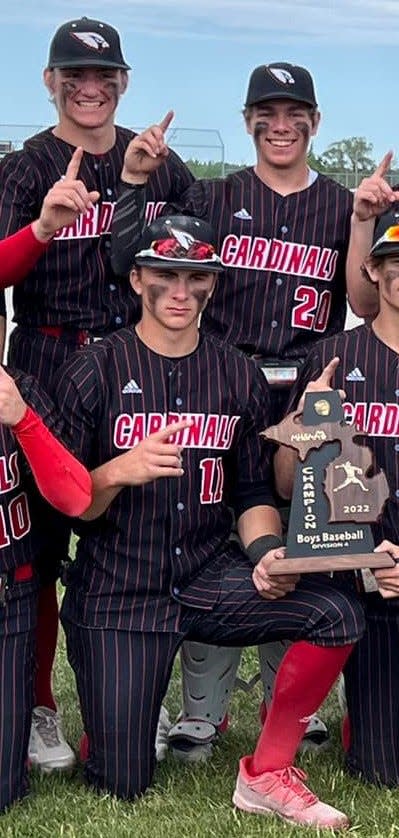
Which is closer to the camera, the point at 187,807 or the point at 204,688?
the point at 187,807

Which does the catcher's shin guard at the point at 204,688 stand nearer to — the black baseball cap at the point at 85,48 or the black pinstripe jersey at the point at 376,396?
the black pinstripe jersey at the point at 376,396

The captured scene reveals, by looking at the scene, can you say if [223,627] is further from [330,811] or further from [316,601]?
[330,811]

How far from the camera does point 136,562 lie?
4.18 m

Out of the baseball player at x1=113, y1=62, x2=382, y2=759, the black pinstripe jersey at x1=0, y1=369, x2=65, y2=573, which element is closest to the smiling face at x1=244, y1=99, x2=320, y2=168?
the baseball player at x1=113, y1=62, x2=382, y2=759

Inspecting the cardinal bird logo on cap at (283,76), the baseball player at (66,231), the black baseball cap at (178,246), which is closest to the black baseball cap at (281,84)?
the cardinal bird logo on cap at (283,76)

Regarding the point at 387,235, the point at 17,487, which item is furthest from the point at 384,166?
the point at 17,487

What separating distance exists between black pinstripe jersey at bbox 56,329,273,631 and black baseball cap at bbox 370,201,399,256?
2.09ft

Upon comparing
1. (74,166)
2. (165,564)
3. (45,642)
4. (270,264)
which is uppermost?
(74,166)

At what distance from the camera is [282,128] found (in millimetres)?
4473

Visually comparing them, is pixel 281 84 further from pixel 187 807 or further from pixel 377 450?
pixel 187 807

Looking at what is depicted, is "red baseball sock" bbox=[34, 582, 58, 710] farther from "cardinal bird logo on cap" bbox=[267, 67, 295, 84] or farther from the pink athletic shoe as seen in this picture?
"cardinal bird logo on cap" bbox=[267, 67, 295, 84]

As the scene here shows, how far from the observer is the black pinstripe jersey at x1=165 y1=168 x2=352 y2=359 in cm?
459

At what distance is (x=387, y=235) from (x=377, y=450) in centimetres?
68

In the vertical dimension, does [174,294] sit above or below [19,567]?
above
